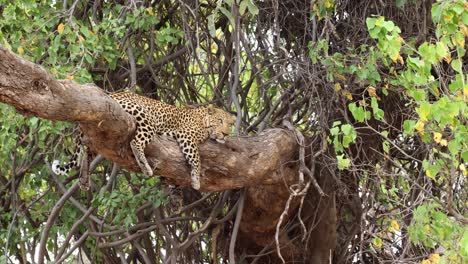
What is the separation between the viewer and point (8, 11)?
238 inches

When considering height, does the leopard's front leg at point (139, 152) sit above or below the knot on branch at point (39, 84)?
below

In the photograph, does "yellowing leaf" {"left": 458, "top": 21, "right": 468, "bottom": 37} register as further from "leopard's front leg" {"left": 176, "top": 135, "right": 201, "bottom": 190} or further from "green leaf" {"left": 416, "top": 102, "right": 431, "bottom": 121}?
"leopard's front leg" {"left": 176, "top": 135, "right": 201, "bottom": 190}

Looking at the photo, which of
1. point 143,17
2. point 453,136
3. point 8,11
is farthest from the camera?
point 143,17

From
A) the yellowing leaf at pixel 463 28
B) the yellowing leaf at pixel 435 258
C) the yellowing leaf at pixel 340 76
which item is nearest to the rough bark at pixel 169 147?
the yellowing leaf at pixel 340 76

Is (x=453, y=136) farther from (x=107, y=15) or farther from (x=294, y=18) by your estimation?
(x=107, y=15)

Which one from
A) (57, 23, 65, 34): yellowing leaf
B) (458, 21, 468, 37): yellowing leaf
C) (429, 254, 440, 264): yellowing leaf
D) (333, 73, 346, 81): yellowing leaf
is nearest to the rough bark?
(333, 73, 346, 81): yellowing leaf

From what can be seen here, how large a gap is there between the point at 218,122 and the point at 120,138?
107cm

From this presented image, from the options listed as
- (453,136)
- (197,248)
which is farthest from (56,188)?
(453,136)

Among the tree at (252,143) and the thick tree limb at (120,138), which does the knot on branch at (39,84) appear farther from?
the tree at (252,143)

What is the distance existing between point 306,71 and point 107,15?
4.37ft

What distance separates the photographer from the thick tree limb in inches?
167

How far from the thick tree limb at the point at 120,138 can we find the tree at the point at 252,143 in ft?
0.04

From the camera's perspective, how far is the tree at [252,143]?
5664 millimetres

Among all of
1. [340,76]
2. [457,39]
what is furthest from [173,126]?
[457,39]
